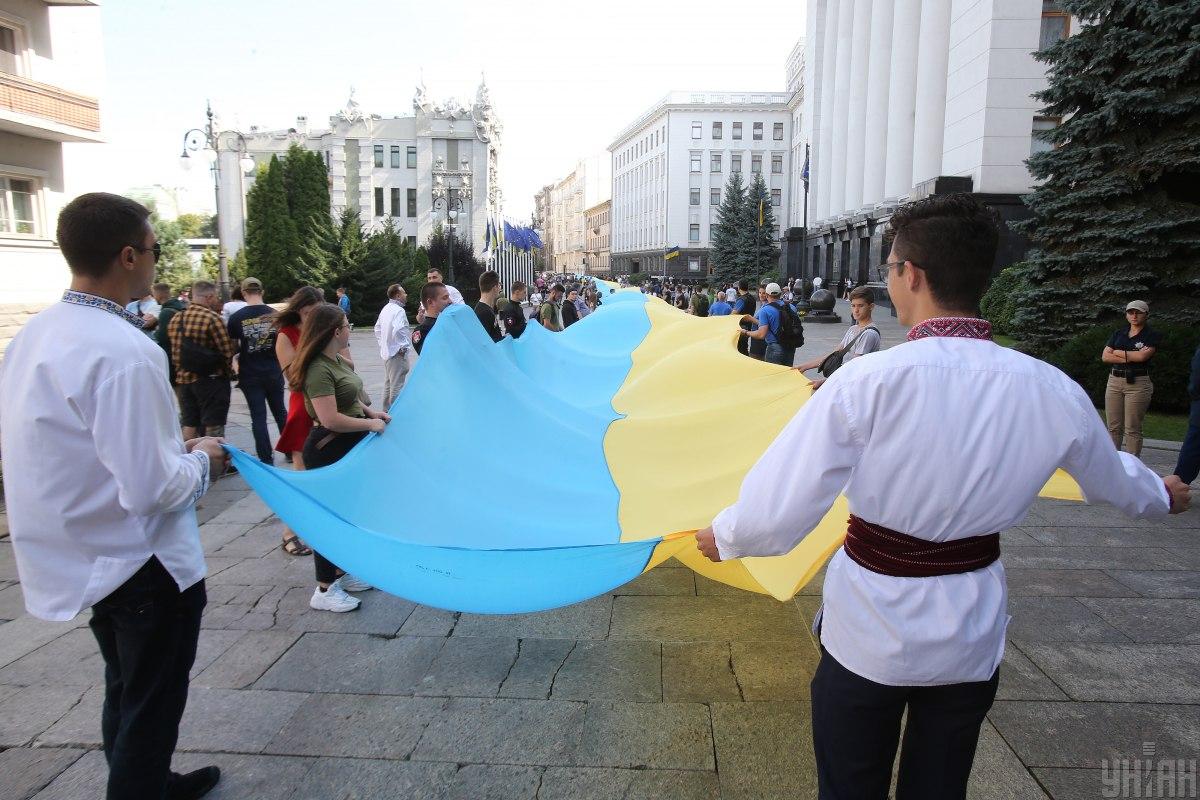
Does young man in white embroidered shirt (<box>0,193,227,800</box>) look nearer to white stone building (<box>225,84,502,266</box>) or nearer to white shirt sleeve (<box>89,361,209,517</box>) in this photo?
white shirt sleeve (<box>89,361,209,517</box>)

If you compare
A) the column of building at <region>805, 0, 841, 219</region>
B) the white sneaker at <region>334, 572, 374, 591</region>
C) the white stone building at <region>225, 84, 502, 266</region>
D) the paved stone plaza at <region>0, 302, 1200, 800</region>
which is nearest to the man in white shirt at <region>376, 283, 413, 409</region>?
the paved stone plaza at <region>0, 302, 1200, 800</region>

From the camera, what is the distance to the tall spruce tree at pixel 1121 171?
1190cm

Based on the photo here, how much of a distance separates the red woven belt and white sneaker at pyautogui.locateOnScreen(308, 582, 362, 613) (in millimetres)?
3660

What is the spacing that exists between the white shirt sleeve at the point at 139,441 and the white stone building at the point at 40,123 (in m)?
19.4

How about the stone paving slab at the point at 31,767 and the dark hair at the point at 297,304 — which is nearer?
the stone paving slab at the point at 31,767

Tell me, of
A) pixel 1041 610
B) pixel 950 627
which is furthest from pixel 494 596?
pixel 1041 610

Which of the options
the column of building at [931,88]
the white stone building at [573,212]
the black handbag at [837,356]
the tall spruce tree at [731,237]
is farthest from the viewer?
the white stone building at [573,212]

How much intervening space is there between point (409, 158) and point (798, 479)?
6623 centimetres

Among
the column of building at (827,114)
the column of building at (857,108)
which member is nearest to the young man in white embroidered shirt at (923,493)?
the column of building at (857,108)

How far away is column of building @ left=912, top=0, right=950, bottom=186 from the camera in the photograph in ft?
88.7

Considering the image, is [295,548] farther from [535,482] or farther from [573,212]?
[573,212]

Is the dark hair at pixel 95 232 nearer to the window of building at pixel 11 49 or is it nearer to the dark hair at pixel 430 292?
the dark hair at pixel 430 292

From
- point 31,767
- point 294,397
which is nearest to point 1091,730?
point 31,767

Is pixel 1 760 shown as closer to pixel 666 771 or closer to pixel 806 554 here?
pixel 666 771
